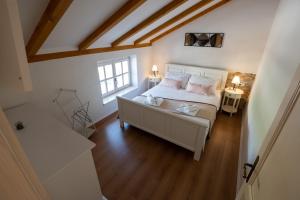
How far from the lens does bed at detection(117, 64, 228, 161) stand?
2291 mm

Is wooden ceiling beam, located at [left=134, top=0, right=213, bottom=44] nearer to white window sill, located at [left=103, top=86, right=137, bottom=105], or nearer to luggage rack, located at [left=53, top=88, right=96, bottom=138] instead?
white window sill, located at [left=103, top=86, right=137, bottom=105]

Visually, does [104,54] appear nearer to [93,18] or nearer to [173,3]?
[93,18]

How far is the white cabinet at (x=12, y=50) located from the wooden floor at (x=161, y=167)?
1.75 m

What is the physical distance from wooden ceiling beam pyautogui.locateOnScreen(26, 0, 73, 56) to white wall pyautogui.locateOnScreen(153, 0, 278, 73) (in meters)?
3.17

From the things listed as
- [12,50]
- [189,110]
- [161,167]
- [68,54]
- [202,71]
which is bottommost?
[161,167]

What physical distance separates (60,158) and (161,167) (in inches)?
60.4

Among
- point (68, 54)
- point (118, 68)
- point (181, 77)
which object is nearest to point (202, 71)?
point (181, 77)

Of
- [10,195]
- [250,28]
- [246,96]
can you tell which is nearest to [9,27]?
[10,195]

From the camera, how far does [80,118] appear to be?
9.70ft

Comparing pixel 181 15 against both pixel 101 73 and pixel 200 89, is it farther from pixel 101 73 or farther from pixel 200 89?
pixel 101 73

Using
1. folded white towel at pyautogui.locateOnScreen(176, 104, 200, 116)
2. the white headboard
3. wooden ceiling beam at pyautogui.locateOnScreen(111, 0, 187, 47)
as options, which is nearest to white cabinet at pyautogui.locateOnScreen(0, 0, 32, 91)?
wooden ceiling beam at pyautogui.locateOnScreen(111, 0, 187, 47)

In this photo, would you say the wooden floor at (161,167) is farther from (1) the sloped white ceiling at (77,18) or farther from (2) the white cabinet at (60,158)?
(1) the sloped white ceiling at (77,18)

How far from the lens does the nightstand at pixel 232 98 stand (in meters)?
3.39

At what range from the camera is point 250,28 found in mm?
3180
